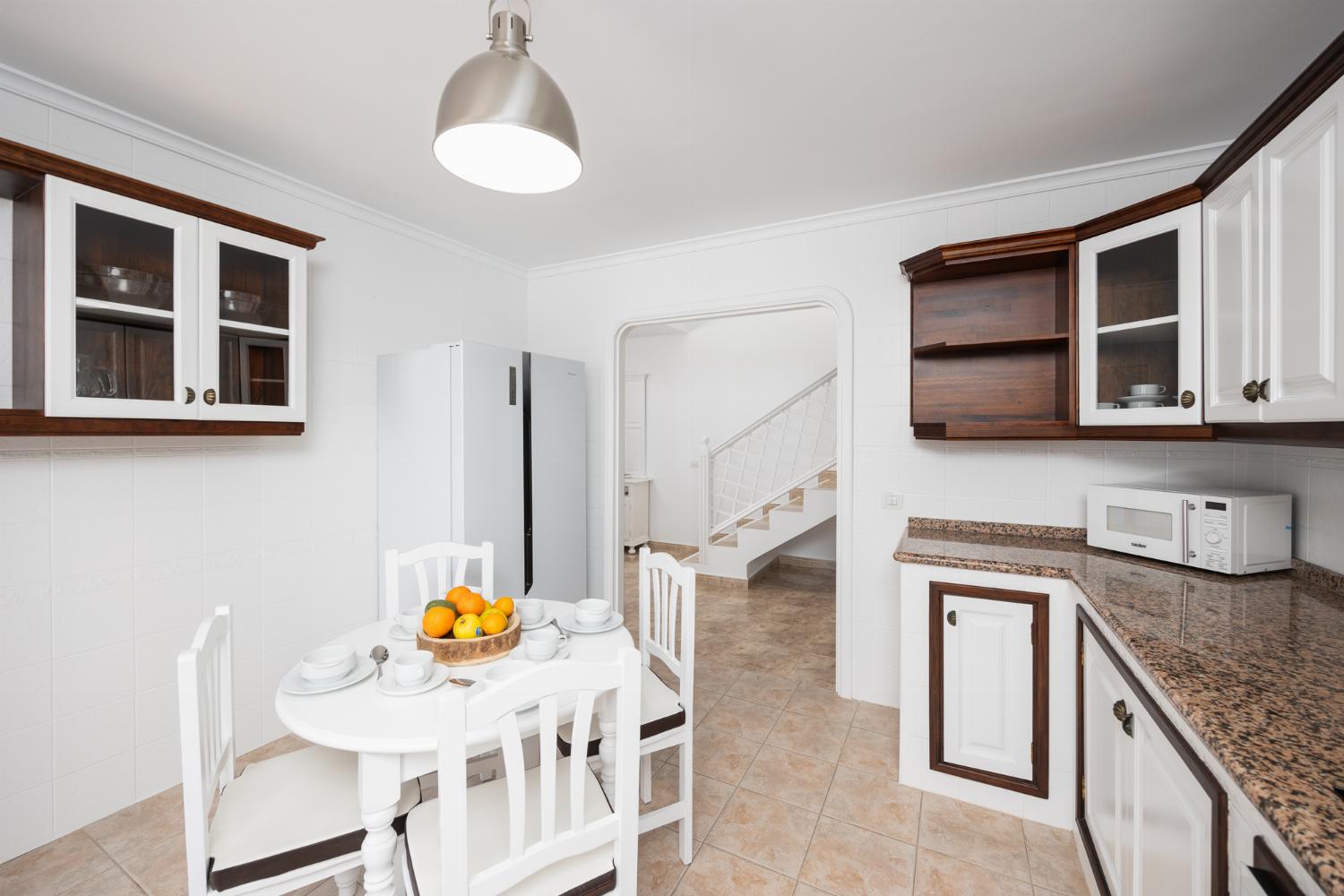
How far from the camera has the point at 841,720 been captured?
2723 mm

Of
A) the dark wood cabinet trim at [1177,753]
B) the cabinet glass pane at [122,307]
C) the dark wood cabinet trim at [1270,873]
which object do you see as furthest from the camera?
the cabinet glass pane at [122,307]

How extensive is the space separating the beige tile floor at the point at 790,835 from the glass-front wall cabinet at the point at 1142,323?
155 cm

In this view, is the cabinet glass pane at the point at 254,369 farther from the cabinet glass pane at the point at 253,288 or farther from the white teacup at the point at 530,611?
the white teacup at the point at 530,611

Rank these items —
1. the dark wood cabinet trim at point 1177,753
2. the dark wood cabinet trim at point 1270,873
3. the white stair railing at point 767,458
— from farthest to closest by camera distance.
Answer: the white stair railing at point 767,458 → the dark wood cabinet trim at point 1177,753 → the dark wood cabinet trim at point 1270,873

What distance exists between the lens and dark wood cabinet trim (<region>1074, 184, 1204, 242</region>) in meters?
1.84

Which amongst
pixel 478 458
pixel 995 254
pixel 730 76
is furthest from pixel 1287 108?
pixel 478 458

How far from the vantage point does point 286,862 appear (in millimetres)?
1223

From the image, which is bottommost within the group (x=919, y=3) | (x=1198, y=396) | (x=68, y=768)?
(x=68, y=768)

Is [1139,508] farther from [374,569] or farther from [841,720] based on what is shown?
[374,569]

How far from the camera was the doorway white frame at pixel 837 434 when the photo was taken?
291 centimetres

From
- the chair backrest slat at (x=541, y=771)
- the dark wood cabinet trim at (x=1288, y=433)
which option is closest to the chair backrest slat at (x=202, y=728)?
the chair backrest slat at (x=541, y=771)

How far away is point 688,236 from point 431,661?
2648 mm

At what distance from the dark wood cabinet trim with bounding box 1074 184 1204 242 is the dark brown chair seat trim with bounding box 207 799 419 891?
3.02 m

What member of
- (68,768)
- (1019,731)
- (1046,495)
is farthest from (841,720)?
(68,768)
